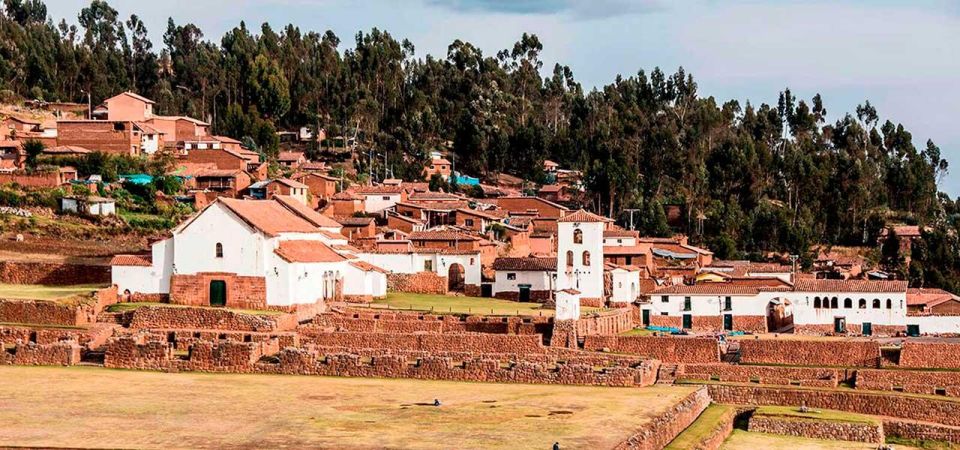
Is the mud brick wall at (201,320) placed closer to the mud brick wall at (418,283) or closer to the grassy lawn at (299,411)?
the grassy lawn at (299,411)

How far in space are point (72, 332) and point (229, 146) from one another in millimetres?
44386

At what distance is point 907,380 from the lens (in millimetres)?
42188

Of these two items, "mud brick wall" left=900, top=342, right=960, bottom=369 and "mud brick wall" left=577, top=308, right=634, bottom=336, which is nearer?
"mud brick wall" left=900, top=342, right=960, bottom=369

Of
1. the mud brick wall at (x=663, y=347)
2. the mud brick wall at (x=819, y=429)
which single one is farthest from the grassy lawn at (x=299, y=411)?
the mud brick wall at (x=663, y=347)

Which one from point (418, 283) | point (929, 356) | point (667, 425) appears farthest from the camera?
point (418, 283)

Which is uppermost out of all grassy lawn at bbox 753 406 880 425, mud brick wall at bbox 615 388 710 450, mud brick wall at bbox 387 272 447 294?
mud brick wall at bbox 387 272 447 294

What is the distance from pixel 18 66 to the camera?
328ft

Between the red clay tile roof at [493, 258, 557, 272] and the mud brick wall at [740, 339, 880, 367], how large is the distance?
1281 cm

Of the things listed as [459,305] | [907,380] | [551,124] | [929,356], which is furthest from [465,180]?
[907,380]

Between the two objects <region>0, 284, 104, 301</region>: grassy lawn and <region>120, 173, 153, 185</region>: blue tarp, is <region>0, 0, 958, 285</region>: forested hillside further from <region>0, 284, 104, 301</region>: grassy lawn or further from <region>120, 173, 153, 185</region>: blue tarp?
<region>0, 284, 104, 301</region>: grassy lawn

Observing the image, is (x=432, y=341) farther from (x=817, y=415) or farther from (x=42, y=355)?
(x=817, y=415)

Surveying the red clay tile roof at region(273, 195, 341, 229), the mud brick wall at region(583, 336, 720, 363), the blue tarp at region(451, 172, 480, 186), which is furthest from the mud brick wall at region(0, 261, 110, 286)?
the blue tarp at region(451, 172, 480, 186)

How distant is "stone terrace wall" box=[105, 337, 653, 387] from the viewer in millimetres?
35312

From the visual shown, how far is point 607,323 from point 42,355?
66.5 feet
